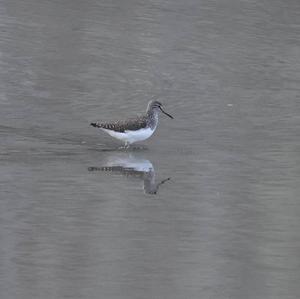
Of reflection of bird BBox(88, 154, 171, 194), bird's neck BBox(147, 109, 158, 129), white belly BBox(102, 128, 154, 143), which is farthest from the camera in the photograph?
bird's neck BBox(147, 109, 158, 129)

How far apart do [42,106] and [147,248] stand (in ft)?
23.9

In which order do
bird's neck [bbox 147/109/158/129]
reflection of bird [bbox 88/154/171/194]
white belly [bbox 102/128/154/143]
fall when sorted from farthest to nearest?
bird's neck [bbox 147/109/158/129], white belly [bbox 102/128/154/143], reflection of bird [bbox 88/154/171/194]

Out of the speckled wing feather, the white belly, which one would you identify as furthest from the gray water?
the speckled wing feather

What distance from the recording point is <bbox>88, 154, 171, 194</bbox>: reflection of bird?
14.0 metres

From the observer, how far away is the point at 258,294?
1005 centimetres

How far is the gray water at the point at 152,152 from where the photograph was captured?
10.7 meters

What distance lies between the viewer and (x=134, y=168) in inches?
579

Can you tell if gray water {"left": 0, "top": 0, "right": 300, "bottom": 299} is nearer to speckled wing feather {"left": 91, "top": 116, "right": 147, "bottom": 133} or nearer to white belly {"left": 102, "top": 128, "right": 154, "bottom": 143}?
white belly {"left": 102, "top": 128, "right": 154, "bottom": 143}

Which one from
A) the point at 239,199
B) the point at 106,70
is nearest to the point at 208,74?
the point at 106,70

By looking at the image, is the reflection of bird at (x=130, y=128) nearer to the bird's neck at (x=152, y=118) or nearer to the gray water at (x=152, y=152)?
the bird's neck at (x=152, y=118)

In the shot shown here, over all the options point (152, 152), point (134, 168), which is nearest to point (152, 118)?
point (152, 152)

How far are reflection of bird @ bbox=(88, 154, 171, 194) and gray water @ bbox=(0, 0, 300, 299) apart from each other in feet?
0.09

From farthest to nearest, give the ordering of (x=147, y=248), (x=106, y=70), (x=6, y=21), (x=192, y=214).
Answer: (x=6, y=21) < (x=106, y=70) < (x=192, y=214) < (x=147, y=248)

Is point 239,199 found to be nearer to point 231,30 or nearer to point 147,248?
point 147,248
